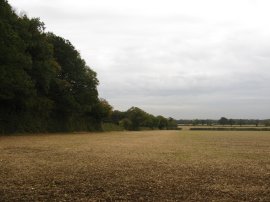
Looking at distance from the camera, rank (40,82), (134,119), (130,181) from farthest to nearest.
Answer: (134,119), (40,82), (130,181)

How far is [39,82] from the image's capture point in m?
46.0

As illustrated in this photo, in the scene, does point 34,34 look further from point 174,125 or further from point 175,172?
point 174,125

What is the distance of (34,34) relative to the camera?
45812 millimetres

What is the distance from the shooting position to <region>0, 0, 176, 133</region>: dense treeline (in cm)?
3694

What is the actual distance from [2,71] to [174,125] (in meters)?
127

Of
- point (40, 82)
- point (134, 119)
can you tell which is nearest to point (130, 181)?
point (40, 82)

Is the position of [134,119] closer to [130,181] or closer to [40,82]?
[40,82]

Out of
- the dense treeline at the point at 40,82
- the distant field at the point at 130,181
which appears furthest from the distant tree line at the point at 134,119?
the distant field at the point at 130,181

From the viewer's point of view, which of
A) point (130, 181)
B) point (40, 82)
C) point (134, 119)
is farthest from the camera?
point (134, 119)

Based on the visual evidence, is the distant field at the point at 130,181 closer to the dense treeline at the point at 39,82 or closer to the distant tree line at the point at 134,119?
the dense treeline at the point at 39,82

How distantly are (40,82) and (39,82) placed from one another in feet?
0.45

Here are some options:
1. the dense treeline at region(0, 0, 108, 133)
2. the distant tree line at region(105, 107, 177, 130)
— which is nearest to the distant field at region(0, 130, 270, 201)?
the dense treeline at region(0, 0, 108, 133)

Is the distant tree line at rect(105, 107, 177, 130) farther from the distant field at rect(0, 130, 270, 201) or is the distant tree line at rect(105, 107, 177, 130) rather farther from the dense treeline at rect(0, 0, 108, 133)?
the distant field at rect(0, 130, 270, 201)

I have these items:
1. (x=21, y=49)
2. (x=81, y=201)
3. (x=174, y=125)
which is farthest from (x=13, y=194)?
(x=174, y=125)
